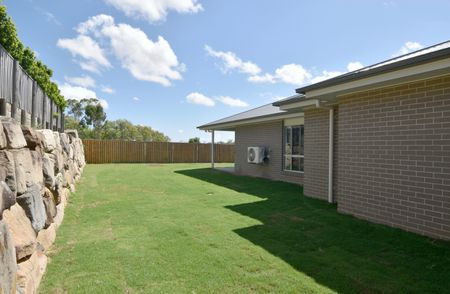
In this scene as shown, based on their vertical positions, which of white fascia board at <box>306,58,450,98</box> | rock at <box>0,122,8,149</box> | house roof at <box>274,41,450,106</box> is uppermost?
house roof at <box>274,41,450,106</box>

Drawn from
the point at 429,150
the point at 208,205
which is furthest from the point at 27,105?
the point at 429,150

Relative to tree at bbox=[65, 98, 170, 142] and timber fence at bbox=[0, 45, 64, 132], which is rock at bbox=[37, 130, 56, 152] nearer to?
timber fence at bbox=[0, 45, 64, 132]

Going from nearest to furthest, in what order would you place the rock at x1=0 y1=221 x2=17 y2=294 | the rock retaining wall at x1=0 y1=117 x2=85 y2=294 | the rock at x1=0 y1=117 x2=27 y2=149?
1. the rock at x1=0 y1=221 x2=17 y2=294
2. the rock retaining wall at x1=0 y1=117 x2=85 y2=294
3. the rock at x1=0 y1=117 x2=27 y2=149

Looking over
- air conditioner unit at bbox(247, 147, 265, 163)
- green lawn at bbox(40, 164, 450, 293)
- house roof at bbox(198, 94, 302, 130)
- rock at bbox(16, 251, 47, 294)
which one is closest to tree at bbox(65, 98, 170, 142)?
house roof at bbox(198, 94, 302, 130)

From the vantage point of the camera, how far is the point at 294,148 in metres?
10.7

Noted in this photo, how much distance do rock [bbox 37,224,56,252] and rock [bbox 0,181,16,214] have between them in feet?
3.87

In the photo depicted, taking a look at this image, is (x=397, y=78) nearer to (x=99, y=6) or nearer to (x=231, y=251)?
(x=231, y=251)

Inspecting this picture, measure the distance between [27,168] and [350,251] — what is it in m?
4.11

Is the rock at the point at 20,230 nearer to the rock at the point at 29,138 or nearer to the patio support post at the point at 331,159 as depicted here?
the rock at the point at 29,138

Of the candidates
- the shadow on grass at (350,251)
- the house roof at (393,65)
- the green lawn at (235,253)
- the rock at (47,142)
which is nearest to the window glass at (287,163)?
the green lawn at (235,253)

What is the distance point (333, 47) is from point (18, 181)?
10.2 metres

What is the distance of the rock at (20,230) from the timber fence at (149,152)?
18480mm

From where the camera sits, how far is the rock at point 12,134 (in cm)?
270

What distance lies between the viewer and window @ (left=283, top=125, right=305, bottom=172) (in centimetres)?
1025
